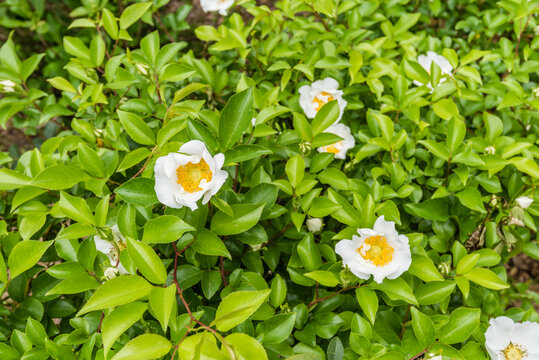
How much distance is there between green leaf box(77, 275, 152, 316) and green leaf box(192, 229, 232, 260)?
0.53 feet

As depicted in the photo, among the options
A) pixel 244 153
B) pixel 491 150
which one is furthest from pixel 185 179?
pixel 491 150

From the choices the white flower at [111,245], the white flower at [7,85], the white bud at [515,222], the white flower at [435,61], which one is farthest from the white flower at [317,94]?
the white flower at [7,85]

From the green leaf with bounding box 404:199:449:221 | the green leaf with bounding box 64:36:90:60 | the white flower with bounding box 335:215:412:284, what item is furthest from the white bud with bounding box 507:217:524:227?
the green leaf with bounding box 64:36:90:60

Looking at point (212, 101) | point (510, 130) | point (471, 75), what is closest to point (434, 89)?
point (471, 75)

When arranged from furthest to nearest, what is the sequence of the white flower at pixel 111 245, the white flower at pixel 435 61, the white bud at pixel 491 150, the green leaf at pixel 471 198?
1. the white flower at pixel 435 61
2. the white bud at pixel 491 150
3. the green leaf at pixel 471 198
4. the white flower at pixel 111 245

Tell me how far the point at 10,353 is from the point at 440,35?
7.06 feet

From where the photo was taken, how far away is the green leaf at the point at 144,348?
0.81 metres

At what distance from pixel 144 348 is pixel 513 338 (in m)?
0.98

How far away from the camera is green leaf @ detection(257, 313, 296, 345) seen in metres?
1.00

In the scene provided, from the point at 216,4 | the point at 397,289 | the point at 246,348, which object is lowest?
the point at 397,289

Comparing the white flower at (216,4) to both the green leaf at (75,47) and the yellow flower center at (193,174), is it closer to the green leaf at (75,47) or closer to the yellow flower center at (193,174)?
the green leaf at (75,47)

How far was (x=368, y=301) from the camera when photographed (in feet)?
3.40

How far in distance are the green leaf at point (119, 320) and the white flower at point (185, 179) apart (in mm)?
235

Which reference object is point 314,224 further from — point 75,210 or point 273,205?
point 75,210
